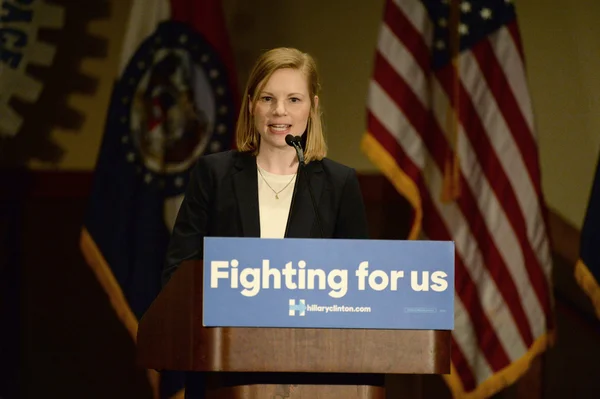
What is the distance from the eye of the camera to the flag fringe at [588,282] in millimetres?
3723

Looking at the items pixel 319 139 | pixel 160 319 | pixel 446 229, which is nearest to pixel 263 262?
pixel 160 319

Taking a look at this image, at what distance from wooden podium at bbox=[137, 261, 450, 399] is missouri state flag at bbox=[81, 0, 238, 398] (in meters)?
2.31

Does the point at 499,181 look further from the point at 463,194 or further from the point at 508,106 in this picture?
the point at 508,106

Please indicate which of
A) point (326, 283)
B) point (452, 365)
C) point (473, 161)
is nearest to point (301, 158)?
point (326, 283)

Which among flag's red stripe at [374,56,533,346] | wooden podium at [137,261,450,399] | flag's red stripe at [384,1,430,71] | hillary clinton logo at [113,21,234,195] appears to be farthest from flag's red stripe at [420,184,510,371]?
wooden podium at [137,261,450,399]

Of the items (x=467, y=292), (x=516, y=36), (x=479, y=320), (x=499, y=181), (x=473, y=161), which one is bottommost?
(x=479, y=320)

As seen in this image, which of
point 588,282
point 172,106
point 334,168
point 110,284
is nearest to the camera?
point 334,168

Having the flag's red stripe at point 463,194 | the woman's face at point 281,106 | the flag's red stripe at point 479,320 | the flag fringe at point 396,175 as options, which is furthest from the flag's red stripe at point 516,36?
the woman's face at point 281,106

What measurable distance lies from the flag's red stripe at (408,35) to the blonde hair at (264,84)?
6.26ft

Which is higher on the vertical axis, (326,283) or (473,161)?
(473,161)

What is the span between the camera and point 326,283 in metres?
1.61

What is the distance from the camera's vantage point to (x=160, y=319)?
167 centimetres

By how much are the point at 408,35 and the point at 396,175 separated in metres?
0.68

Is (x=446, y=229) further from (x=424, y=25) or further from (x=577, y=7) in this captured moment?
(x=577, y=7)
